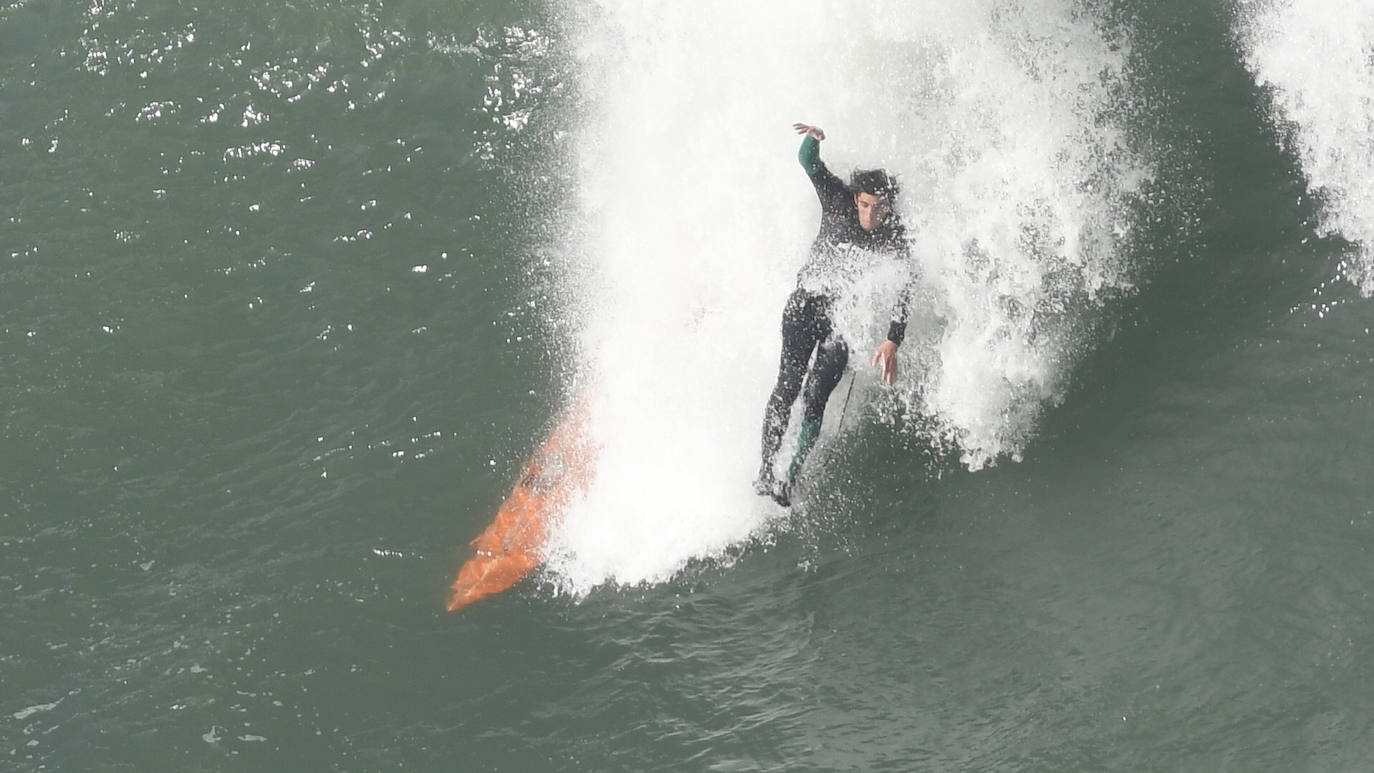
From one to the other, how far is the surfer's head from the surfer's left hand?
96 cm

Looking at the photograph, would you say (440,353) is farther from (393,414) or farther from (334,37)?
(334,37)

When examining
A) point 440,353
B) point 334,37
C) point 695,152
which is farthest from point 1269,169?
point 334,37

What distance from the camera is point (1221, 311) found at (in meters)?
9.96

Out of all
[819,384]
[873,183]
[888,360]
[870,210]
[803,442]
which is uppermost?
[873,183]

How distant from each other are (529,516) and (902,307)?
120 inches

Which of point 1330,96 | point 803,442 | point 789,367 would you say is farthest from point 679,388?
point 1330,96

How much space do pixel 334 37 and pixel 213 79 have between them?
1.19 m

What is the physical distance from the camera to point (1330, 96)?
10.5 m

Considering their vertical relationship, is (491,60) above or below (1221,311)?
above

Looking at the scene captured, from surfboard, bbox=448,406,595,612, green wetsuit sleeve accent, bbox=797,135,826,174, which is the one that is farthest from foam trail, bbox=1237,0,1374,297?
surfboard, bbox=448,406,595,612

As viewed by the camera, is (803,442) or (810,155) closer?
(810,155)

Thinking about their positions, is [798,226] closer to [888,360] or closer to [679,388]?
[679,388]

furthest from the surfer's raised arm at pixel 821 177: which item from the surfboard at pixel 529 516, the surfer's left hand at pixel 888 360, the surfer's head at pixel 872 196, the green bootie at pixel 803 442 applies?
the surfboard at pixel 529 516

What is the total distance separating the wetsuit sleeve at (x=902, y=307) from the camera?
9.00 m
